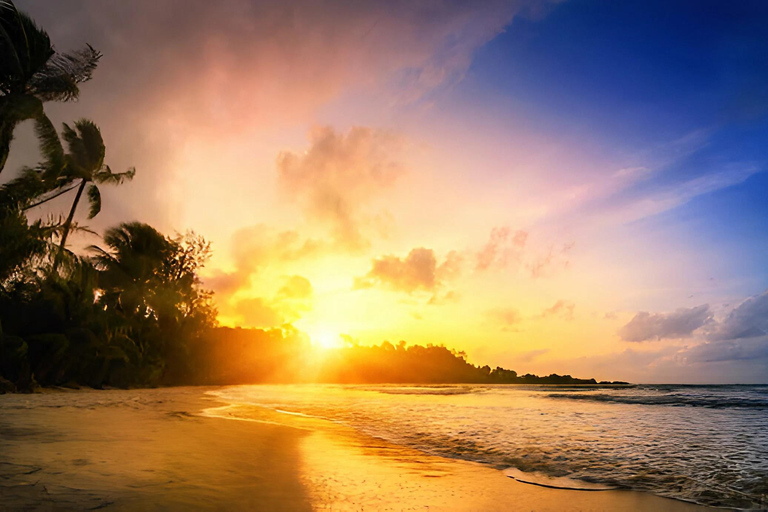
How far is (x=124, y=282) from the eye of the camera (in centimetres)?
3544

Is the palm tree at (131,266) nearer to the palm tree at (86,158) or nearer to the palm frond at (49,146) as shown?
the palm tree at (86,158)

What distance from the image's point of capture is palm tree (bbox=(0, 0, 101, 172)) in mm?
15758

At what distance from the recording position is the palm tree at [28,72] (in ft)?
51.7

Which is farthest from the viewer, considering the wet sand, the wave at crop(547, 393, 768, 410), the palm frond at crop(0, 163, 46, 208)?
the wave at crop(547, 393, 768, 410)

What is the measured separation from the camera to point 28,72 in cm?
1692

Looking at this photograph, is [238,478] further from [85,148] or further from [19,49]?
[85,148]

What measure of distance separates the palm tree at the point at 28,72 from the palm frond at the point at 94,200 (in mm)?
8036

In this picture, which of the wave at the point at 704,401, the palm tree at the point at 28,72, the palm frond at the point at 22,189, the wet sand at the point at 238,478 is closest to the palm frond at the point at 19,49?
the palm tree at the point at 28,72

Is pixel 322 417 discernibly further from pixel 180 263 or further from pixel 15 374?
pixel 180 263

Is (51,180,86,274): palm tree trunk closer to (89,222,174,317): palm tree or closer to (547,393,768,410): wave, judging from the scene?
(89,222,174,317): palm tree

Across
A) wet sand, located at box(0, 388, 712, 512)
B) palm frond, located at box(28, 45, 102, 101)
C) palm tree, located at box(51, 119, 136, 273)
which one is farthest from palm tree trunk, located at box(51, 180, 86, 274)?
wet sand, located at box(0, 388, 712, 512)

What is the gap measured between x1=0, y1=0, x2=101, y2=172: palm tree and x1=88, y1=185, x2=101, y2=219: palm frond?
26.4ft

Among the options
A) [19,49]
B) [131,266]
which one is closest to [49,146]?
[19,49]

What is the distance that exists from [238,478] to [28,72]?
64.0 feet
